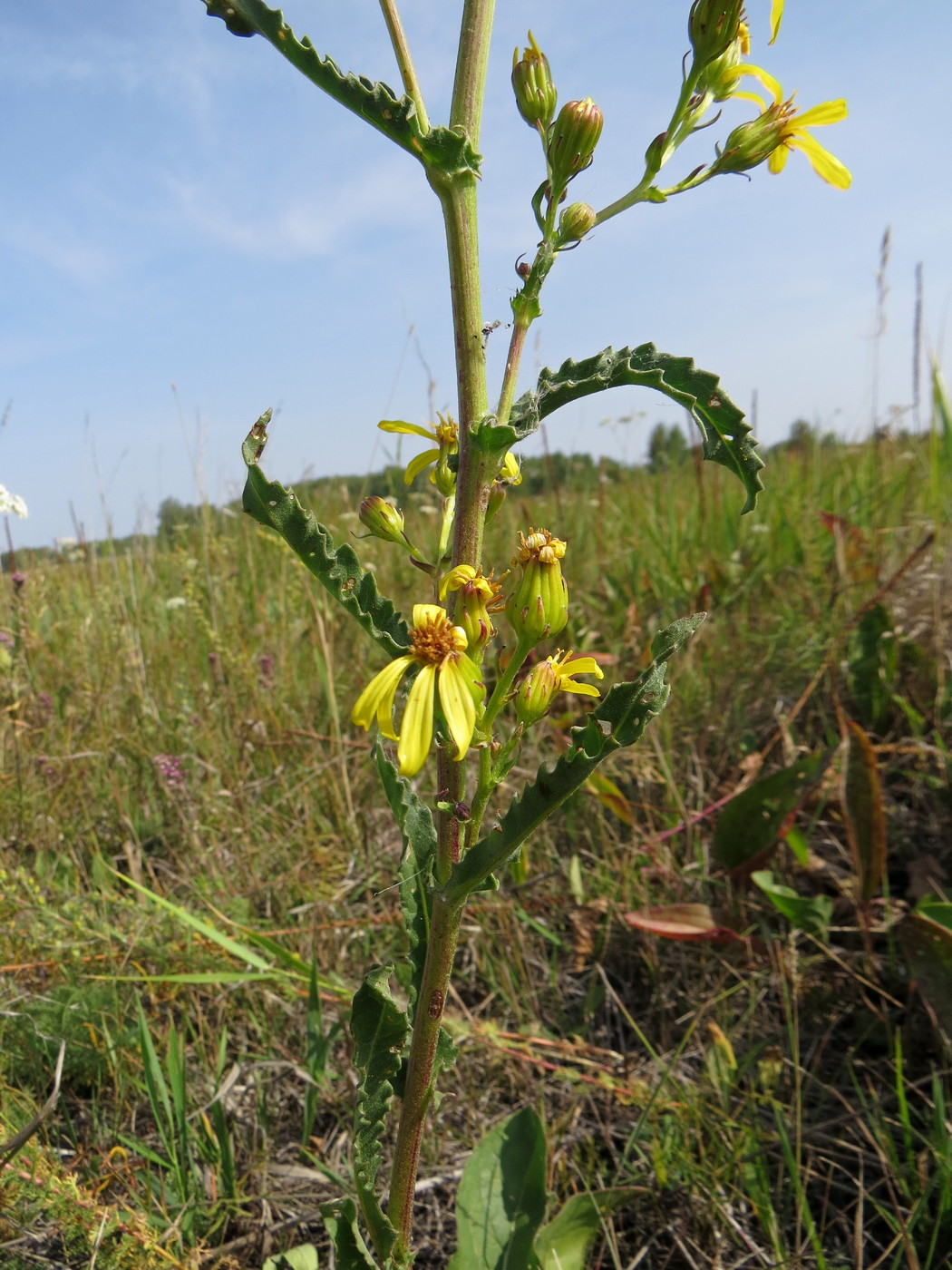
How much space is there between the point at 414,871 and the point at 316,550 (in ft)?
1.75

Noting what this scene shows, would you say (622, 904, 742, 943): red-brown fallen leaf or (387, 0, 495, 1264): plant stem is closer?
(387, 0, 495, 1264): plant stem

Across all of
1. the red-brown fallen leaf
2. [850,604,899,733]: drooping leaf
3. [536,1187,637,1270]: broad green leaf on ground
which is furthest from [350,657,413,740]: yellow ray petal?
[850,604,899,733]: drooping leaf

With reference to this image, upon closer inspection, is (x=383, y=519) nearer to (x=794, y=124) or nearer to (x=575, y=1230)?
(x=794, y=124)

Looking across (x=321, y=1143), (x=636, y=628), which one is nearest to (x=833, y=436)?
(x=636, y=628)

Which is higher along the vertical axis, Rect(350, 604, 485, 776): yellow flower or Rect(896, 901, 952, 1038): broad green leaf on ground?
Rect(350, 604, 485, 776): yellow flower

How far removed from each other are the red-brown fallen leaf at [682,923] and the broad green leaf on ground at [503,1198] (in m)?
0.60

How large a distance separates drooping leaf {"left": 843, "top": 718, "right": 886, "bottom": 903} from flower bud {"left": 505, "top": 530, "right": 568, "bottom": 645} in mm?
1365

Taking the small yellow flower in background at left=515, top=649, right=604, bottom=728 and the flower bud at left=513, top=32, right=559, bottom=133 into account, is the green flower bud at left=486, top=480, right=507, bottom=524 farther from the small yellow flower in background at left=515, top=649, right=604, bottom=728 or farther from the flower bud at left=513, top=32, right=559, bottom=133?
the flower bud at left=513, top=32, right=559, bottom=133

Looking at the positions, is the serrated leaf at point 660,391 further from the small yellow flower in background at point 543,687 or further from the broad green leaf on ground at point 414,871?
the broad green leaf on ground at point 414,871

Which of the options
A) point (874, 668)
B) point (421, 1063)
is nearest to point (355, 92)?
point (421, 1063)

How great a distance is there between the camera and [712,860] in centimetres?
248

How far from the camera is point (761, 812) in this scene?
2.30 metres

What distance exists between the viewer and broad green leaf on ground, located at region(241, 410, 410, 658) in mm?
1016

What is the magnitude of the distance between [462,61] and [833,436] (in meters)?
5.29
